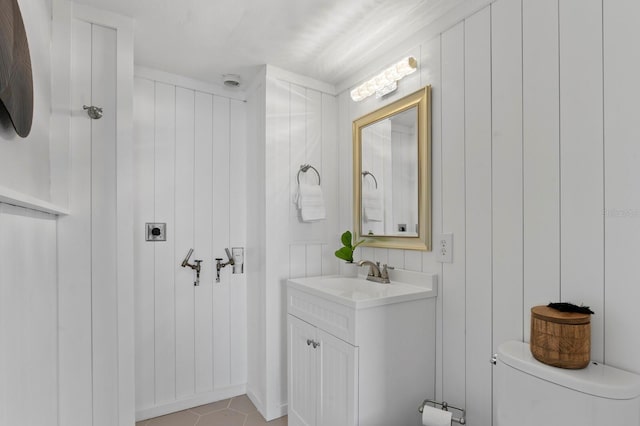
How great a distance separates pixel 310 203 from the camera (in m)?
2.30

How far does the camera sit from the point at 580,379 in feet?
3.25

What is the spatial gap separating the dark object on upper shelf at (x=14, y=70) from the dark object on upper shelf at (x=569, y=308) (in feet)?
5.27

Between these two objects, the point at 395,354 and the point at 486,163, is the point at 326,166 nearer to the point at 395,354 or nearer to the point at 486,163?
the point at 486,163

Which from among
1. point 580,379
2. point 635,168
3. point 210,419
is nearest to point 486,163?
point 635,168

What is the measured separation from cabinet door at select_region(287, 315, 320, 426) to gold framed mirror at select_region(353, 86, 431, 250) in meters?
0.69

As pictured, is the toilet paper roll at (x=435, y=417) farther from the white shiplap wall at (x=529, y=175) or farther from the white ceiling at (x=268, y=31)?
the white ceiling at (x=268, y=31)

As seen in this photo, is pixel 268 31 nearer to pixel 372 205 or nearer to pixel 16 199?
pixel 372 205

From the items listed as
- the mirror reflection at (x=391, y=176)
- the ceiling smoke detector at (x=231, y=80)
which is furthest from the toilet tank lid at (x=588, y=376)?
the ceiling smoke detector at (x=231, y=80)

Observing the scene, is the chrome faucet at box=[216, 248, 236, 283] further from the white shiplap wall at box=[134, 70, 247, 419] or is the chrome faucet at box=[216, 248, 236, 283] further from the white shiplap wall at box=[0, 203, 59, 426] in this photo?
the white shiplap wall at box=[0, 203, 59, 426]

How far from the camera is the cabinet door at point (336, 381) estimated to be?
4.82 ft

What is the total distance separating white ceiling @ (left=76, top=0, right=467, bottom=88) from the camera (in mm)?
1645

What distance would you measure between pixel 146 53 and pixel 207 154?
72cm

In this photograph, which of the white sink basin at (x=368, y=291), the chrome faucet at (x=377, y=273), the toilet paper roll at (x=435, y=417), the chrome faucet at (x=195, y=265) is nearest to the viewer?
the toilet paper roll at (x=435, y=417)

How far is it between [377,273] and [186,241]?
135 cm
